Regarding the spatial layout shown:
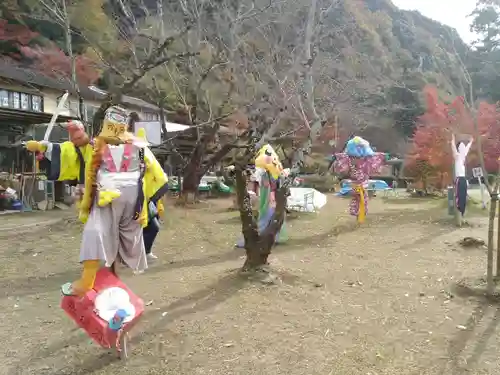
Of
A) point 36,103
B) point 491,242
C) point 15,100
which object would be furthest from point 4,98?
point 491,242

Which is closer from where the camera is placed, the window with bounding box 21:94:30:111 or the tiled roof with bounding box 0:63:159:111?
the tiled roof with bounding box 0:63:159:111

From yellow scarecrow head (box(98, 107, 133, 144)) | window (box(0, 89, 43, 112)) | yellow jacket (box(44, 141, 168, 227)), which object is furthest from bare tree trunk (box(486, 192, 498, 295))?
window (box(0, 89, 43, 112))

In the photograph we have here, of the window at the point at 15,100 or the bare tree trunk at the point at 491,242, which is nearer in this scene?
the bare tree trunk at the point at 491,242

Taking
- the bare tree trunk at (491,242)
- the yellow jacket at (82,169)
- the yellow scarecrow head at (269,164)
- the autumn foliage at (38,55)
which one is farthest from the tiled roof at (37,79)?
the bare tree trunk at (491,242)

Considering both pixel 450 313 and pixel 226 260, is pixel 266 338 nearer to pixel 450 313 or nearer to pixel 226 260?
pixel 450 313

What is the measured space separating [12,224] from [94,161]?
7985 millimetres

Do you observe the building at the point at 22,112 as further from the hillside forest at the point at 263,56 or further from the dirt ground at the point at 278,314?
the dirt ground at the point at 278,314

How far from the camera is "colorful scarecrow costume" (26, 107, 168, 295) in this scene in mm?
4020

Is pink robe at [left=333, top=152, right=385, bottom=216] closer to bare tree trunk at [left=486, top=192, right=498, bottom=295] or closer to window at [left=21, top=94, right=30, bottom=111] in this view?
bare tree trunk at [left=486, top=192, right=498, bottom=295]

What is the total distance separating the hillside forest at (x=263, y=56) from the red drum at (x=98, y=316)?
3.88 metres

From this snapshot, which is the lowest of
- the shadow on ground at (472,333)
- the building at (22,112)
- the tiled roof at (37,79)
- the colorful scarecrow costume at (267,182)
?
the shadow on ground at (472,333)

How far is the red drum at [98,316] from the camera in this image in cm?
371

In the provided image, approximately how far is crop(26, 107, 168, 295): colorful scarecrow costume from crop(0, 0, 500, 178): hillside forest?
10.7 ft

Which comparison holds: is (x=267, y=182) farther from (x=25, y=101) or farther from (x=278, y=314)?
(x=25, y=101)
